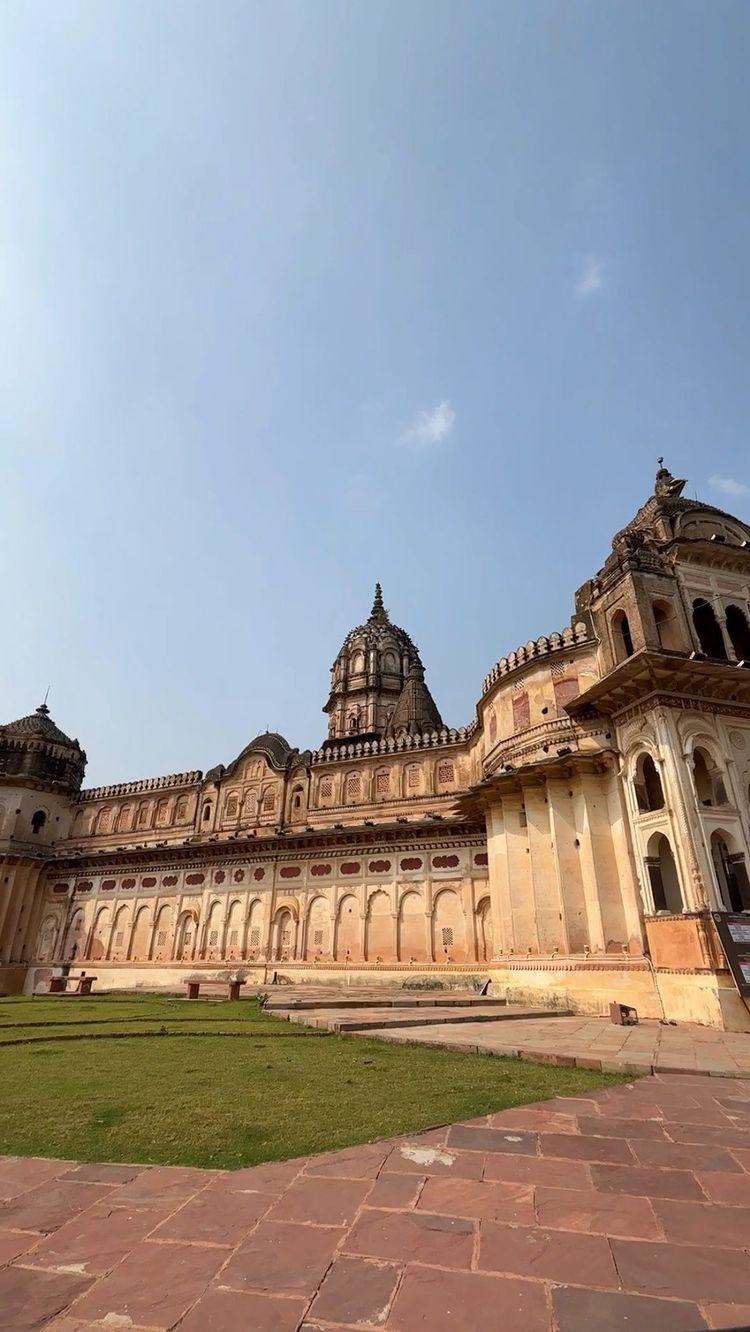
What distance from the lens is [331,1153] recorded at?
447 centimetres

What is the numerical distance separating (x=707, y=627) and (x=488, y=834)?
8.87m

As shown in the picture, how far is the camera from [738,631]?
59.1 ft

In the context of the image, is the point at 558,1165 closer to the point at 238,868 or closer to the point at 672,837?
the point at 672,837

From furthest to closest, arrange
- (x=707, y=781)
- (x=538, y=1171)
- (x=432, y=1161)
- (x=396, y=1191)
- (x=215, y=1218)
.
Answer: (x=707, y=781)
(x=432, y=1161)
(x=538, y=1171)
(x=396, y=1191)
(x=215, y=1218)

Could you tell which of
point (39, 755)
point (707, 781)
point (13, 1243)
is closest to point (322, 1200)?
point (13, 1243)

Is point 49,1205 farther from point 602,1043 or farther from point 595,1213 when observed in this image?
point 602,1043

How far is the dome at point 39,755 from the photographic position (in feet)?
113

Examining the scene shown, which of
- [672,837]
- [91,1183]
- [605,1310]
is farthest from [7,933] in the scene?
[605,1310]

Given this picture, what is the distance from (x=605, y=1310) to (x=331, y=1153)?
2323 mm

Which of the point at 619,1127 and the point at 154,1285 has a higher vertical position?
the point at 619,1127

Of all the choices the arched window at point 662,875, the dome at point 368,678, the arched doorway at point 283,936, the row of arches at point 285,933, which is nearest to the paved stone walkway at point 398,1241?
the arched window at point 662,875

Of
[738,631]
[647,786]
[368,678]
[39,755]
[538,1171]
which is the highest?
[368,678]

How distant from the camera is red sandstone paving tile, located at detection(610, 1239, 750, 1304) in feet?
9.21

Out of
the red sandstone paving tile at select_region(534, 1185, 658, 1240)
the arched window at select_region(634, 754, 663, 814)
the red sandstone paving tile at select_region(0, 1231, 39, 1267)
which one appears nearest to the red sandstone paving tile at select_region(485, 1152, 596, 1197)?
the red sandstone paving tile at select_region(534, 1185, 658, 1240)
